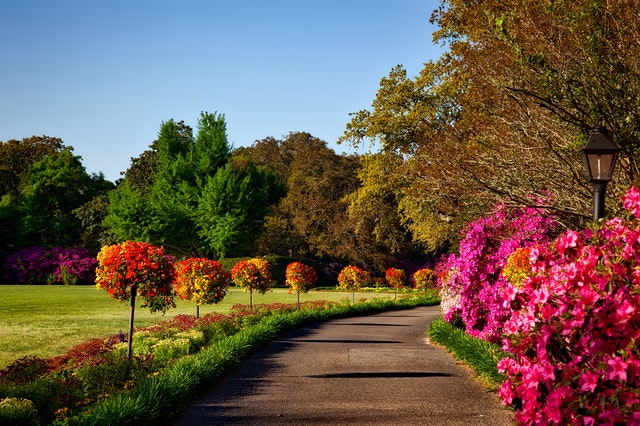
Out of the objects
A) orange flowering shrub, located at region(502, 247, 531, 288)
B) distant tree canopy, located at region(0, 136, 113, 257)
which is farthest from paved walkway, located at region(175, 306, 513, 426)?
distant tree canopy, located at region(0, 136, 113, 257)

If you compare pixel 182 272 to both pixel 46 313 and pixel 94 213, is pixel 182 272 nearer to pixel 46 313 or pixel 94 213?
pixel 46 313

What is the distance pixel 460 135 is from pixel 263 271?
9.13 m

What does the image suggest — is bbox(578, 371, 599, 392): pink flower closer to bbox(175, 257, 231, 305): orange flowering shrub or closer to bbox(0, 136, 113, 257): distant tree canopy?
bbox(175, 257, 231, 305): orange flowering shrub

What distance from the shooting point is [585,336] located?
3.99 metres

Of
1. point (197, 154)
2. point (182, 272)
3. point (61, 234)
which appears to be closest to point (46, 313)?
point (182, 272)

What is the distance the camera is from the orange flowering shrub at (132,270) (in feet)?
40.3

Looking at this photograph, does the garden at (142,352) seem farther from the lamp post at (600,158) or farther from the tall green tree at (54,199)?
the tall green tree at (54,199)

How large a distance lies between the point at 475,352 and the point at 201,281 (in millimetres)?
10375

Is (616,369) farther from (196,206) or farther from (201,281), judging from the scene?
(196,206)

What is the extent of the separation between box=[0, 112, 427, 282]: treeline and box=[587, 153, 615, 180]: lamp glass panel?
126 feet

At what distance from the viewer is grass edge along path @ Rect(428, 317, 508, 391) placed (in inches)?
384

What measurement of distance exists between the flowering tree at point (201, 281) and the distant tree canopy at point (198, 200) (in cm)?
2901

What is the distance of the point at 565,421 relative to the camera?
159 inches

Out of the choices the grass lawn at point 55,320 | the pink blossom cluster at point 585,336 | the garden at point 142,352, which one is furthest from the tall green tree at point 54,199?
the pink blossom cluster at point 585,336
